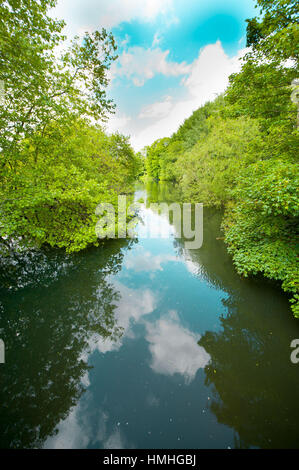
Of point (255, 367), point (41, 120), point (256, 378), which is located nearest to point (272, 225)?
point (255, 367)

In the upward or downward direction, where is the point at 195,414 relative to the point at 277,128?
downward

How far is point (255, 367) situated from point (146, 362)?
2.24 meters

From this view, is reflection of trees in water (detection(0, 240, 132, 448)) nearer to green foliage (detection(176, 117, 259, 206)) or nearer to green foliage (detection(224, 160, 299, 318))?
green foliage (detection(224, 160, 299, 318))

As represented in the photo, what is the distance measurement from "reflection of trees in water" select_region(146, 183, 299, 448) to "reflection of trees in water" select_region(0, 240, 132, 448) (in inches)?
101

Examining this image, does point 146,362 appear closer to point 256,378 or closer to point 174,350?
point 174,350

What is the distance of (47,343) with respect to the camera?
3.90 metres

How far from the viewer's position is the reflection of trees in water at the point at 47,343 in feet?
8.69

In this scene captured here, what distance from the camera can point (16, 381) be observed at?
10.3 ft

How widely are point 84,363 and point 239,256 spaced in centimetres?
519

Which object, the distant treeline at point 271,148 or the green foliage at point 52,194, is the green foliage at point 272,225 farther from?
the green foliage at point 52,194

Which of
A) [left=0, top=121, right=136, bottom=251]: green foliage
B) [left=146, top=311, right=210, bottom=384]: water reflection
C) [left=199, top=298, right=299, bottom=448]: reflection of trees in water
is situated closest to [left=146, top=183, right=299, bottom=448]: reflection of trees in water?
[left=199, top=298, right=299, bottom=448]: reflection of trees in water

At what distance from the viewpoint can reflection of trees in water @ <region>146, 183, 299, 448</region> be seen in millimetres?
2479

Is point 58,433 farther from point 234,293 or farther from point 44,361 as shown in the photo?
point 234,293
